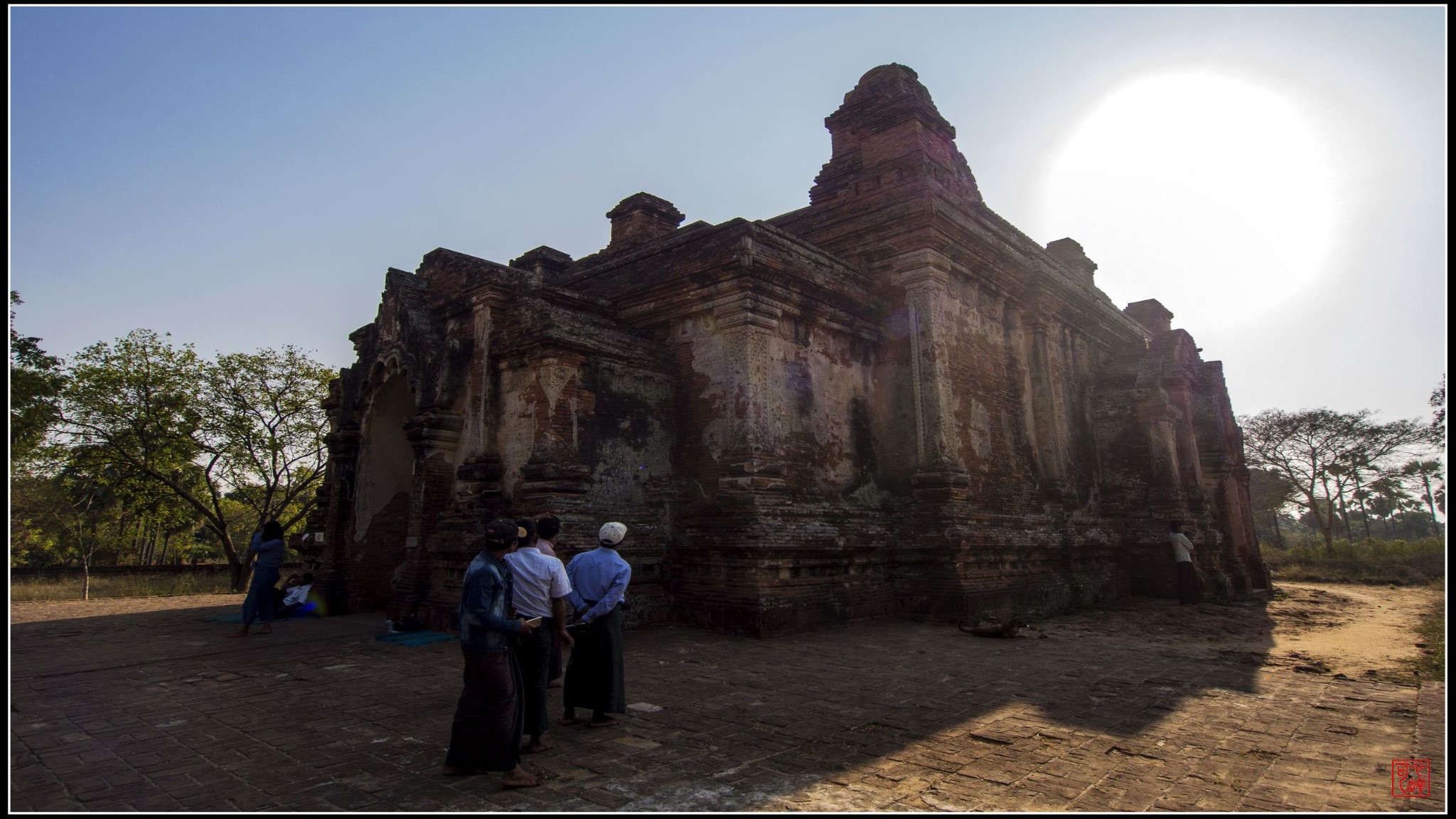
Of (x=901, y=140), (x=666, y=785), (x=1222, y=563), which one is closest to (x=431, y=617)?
(x=666, y=785)

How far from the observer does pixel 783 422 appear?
9578 millimetres

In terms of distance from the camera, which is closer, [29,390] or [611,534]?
[611,534]

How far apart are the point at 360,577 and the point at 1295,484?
4286 centimetres

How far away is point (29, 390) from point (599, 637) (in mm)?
17855

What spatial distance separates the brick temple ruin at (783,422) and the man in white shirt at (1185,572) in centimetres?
56

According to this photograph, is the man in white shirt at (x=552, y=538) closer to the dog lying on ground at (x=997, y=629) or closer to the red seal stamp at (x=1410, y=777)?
the red seal stamp at (x=1410, y=777)

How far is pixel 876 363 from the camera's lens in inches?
440

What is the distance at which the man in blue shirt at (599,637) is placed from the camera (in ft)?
16.3

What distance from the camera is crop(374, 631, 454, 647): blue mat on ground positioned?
8242 millimetres

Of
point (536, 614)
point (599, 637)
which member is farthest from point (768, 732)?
point (536, 614)

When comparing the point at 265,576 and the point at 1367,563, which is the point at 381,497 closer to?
the point at 265,576

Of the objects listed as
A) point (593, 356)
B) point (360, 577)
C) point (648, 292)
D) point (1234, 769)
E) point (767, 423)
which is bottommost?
point (1234, 769)

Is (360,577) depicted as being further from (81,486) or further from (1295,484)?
(1295,484)

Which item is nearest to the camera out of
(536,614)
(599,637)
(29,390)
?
(536,614)
